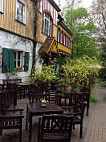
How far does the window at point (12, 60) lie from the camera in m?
9.05

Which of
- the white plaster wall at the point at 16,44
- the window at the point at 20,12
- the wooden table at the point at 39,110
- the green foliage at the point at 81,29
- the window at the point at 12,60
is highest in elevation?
the green foliage at the point at 81,29

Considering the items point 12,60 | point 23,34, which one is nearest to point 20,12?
point 23,34

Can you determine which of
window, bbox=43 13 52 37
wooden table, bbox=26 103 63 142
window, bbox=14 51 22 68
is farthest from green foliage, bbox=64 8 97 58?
wooden table, bbox=26 103 63 142

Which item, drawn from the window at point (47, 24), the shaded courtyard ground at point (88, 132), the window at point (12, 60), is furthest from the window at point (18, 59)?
the shaded courtyard ground at point (88, 132)

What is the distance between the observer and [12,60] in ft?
32.0

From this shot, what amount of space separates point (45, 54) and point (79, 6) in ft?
62.8

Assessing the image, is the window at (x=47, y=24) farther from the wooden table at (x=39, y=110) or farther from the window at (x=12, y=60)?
the wooden table at (x=39, y=110)

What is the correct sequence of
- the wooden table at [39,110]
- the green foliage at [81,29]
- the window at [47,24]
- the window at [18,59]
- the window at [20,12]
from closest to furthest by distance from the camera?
the wooden table at [39,110], the window at [20,12], the window at [18,59], the window at [47,24], the green foliage at [81,29]

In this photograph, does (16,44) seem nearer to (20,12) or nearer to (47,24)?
(20,12)

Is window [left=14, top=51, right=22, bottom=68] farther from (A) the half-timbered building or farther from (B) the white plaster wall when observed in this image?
(B) the white plaster wall

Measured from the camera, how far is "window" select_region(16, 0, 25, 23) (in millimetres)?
10406

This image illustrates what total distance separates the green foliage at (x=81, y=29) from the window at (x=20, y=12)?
20.3 meters

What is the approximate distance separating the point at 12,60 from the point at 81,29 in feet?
76.3

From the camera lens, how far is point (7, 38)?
9.28 meters
